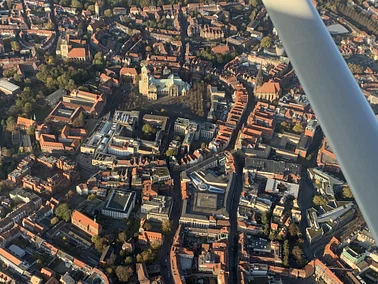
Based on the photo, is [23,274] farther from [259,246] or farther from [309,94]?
[309,94]

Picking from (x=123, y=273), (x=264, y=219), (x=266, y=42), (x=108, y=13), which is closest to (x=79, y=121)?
(x=123, y=273)

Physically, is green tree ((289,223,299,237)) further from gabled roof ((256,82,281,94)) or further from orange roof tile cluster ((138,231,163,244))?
gabled roof ((256,82,281,94))

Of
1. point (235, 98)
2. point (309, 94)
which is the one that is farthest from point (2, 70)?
point (309, 94)

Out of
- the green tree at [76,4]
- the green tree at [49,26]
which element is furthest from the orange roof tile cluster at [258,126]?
the green tree at [76,4]

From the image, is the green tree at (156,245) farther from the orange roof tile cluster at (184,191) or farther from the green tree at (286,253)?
the green tree at (286,253)

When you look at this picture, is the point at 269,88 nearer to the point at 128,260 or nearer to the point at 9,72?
the point at 128,260
